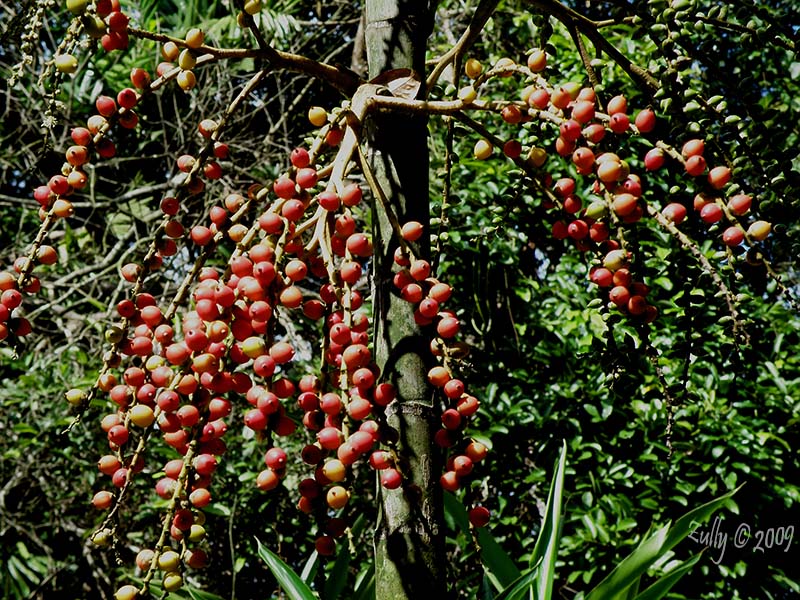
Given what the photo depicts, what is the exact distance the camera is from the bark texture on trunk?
86 cm

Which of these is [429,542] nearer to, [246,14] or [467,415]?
[467,415]

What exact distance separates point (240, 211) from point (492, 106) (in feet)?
1.17

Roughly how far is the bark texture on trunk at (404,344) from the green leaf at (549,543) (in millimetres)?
467

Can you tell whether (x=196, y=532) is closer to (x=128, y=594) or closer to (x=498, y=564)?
(x=128, y=594)

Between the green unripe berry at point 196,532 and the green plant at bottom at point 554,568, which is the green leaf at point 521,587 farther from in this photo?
the green unripe berry at point 196,532

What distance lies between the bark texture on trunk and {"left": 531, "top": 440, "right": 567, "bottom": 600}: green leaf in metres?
0.47

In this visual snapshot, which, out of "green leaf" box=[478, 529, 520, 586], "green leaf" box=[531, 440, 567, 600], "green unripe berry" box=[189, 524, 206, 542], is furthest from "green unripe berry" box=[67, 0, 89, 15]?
"green leaf" box=[478, 529, 520, 586]

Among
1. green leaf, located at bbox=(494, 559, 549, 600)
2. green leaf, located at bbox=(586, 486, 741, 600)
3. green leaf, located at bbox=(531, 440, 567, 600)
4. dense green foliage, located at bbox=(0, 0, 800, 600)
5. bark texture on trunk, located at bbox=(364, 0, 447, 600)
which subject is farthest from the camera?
dense green foliage, located at bbox=(0, 0, 800, 600)

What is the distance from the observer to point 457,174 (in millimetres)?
2854

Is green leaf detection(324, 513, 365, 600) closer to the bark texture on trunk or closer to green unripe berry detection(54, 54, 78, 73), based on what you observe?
the bark texture on trunk

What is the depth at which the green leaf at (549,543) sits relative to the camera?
126 cm

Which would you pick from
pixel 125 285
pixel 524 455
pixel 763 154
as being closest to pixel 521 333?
pixel 524 455

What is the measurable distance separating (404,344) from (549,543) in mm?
648

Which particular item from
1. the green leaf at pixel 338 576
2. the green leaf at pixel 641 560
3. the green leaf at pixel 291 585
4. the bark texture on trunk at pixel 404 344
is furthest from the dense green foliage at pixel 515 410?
the bark texture on trunk at pixel 404 344
